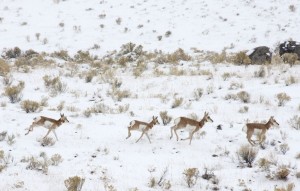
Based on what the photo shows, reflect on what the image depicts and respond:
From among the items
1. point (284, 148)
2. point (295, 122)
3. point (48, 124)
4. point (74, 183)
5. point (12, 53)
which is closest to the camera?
point (74, 183)

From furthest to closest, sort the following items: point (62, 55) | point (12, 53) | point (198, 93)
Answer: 1. point (62, 55)
2. point (12, 53)
3. point (198, 93)

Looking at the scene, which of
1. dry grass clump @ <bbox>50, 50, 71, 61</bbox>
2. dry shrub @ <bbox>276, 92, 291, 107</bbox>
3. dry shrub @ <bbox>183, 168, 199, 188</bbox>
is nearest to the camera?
dry shrub @ <bbox>183, 168, 199, 188</bbox>

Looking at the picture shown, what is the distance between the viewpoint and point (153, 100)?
12258 mm

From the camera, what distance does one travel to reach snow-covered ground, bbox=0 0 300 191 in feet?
22.9

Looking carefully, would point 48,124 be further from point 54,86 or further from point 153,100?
point 54,86

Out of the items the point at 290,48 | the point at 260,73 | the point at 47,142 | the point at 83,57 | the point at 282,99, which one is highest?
the point at 290,48

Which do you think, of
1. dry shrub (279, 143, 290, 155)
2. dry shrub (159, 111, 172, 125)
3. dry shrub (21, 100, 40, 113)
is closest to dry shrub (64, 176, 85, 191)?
dry shrub (159, 111, 172, 125)

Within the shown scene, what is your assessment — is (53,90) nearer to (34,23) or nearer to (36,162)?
(36,162)

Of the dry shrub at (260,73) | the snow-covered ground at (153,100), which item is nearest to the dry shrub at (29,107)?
the snow-covered ground at (153,100)

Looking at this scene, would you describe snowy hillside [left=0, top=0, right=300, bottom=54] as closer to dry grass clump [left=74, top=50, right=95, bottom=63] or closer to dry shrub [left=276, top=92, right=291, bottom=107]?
dry grass clump [left=74, top=50, right=95, bottom=63]

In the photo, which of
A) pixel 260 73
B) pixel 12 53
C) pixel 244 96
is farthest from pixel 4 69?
pixel 260 73

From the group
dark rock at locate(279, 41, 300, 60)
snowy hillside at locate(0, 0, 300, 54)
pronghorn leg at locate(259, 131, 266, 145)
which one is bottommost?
pronghorn leg at locate(259, 131, 266, 145)

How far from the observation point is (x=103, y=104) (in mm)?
11305

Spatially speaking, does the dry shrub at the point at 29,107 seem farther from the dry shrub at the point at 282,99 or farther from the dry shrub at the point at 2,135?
the dry shrub at the point at 282,99
